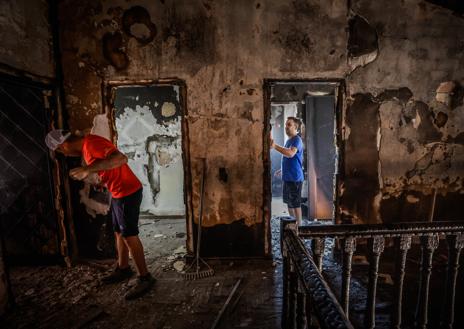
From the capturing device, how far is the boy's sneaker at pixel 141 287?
3031 millimetres

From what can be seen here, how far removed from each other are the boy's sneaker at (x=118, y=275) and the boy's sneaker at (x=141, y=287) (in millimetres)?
324

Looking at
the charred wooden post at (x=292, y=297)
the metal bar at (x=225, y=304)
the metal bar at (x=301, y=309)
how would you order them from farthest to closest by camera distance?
the metal bar at (x=225, y=304) → the charred wooden post at (x=292, y=297) → the metal bar at (x=301, y=309)

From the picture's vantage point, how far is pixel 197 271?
3.52 metres

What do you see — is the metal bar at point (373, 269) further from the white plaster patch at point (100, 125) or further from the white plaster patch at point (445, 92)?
the white plaster patch at point (100, 125)

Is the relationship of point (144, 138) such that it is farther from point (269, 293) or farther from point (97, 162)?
point (269, 293)

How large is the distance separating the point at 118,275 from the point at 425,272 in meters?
3.31

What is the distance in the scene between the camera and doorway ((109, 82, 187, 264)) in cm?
563

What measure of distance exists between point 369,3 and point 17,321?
5.44 m

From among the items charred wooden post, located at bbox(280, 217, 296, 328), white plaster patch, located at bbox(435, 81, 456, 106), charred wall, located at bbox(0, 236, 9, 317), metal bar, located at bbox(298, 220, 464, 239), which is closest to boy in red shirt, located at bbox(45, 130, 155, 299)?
charred wall, located at bbox(0, 236, 9, 317)

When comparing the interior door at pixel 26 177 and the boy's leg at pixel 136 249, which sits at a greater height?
the interior door at pixel 26 177

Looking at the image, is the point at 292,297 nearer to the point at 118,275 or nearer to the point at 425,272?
the point at 425,272

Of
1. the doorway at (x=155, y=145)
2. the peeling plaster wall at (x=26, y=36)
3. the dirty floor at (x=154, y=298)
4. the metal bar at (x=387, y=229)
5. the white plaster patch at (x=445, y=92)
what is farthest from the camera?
the doorway at (x=155, y=145)

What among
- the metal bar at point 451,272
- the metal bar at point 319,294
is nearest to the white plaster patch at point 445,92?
the metal bar at point 451,272

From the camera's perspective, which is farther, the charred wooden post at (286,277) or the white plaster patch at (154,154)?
the white plaster patch at (154,154)
